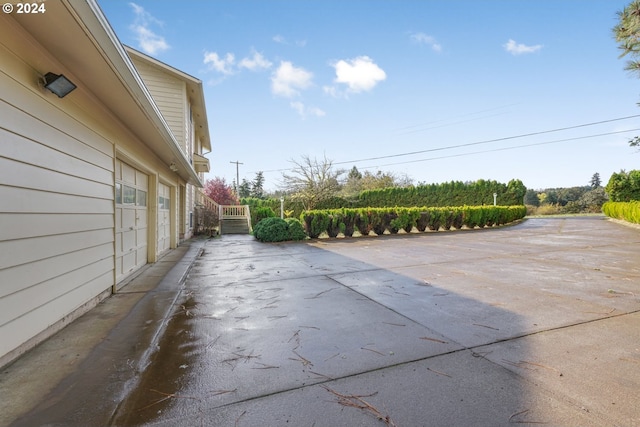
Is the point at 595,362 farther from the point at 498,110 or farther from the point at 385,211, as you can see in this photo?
the point at 498,110

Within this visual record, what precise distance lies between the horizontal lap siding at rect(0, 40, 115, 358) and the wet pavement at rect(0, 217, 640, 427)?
568mm

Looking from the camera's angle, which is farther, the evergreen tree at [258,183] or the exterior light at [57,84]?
the evergreen tree at [258,183]

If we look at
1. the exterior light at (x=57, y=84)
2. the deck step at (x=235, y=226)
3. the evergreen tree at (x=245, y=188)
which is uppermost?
the evergreen tree at (x=245, y=188)

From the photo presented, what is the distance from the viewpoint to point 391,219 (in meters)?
12.6

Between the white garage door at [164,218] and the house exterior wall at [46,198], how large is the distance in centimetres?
364

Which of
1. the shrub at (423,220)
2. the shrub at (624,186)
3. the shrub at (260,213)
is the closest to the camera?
the shrub at (423,220)

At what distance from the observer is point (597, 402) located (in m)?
1.60

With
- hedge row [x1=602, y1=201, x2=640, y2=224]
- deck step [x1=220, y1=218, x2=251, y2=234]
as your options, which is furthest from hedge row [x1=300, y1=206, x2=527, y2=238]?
deck step [x1=220, y1=218, x2=251, y2=234]

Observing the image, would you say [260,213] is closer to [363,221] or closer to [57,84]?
[363,221]

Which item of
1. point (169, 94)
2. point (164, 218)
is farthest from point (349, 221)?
point (169, 94)

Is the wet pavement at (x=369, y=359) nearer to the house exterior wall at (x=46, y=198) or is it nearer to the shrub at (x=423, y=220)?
the house exterior wall at (x=46, y=198)

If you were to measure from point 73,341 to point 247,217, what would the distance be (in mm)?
14298

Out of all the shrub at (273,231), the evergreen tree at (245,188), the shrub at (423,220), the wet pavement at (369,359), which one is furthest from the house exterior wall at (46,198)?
the evergreen tree at (245,188)

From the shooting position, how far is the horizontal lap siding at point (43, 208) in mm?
2074
